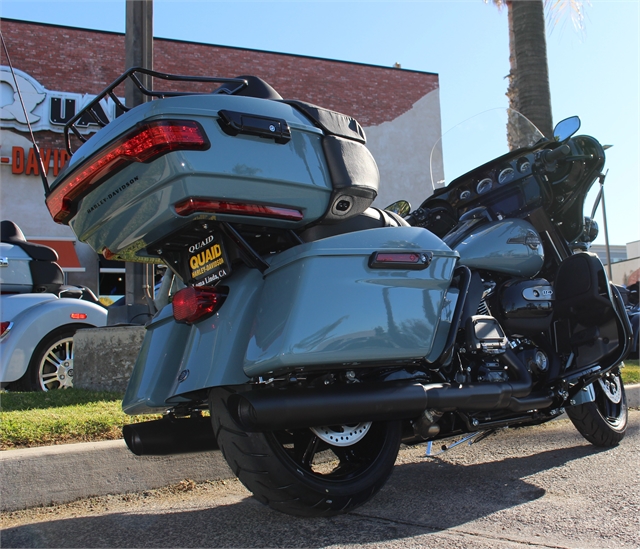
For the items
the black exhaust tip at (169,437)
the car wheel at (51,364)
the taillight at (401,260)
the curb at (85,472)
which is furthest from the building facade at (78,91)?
the taillight at (401,260)

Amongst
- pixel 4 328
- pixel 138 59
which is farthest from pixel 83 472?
pixel 138 59

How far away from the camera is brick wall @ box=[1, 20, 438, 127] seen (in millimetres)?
17312

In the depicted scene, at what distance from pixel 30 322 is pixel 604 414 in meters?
4.86

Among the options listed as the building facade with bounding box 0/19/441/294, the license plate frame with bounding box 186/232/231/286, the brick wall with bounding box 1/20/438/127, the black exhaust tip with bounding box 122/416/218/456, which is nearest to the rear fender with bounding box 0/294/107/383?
the black exhaust tip with bounding box 122/416/218/456

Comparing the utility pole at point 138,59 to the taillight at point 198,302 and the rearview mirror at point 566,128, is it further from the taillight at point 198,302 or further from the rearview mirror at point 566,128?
the rearview mirror at point 566,128

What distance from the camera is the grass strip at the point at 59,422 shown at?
3158mm

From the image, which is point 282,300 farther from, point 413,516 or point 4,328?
point 4,328

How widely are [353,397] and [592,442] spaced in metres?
2.26

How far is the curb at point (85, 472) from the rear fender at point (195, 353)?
51 centimetres

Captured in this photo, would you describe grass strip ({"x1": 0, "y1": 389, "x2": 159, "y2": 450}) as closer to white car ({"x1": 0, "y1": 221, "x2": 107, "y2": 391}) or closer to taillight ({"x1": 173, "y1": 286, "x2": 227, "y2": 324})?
taillight ({"x1": 173, "y1": 286, "x2": 227, "y2": 324})

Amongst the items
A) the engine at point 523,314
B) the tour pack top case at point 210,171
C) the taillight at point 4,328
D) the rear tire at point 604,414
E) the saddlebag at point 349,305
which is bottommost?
the rear tire at point 604,414

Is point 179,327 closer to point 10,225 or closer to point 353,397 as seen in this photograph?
point 353,397

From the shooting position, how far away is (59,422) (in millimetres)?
3326

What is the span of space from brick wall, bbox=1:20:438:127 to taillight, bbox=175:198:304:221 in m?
16.8
